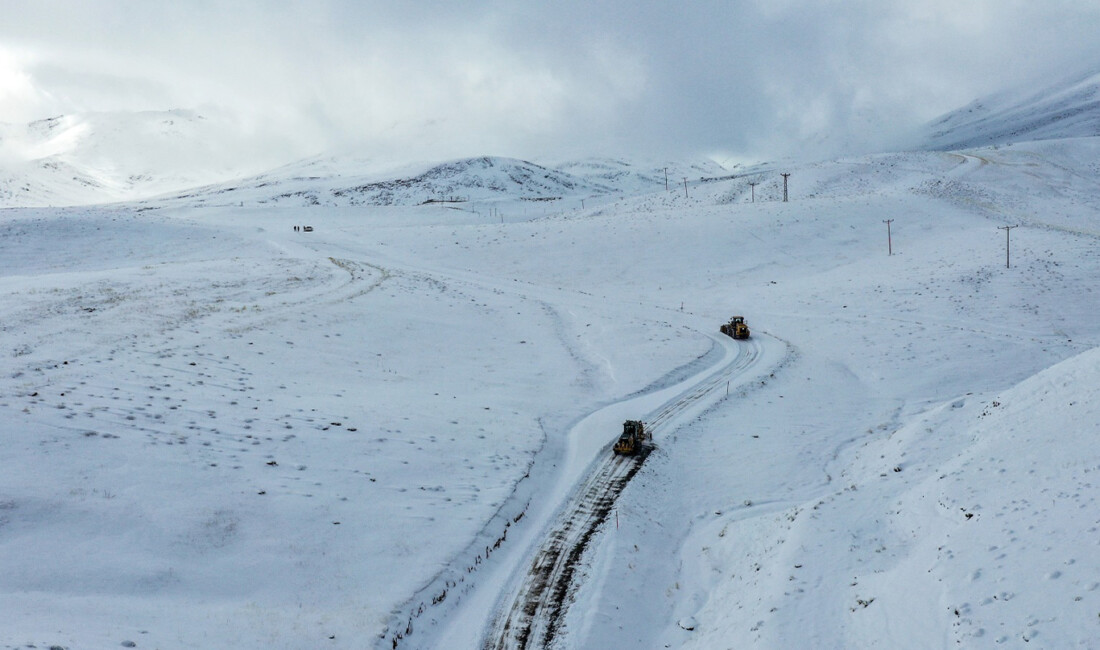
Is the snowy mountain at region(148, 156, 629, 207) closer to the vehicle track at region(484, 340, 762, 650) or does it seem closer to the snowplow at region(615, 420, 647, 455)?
the snowplow at region(615, 420, 647, 455)

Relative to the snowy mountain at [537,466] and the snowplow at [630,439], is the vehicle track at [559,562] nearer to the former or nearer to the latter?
the snowy mountain at [537,466]

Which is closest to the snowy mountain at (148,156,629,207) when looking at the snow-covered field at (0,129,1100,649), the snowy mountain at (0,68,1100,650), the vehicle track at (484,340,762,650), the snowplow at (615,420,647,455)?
the snow-covered field at (0,129,1100,649)

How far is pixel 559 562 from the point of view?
1470 cm

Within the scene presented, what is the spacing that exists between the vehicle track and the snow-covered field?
1.13 feet

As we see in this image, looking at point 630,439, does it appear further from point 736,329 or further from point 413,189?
point 413,189

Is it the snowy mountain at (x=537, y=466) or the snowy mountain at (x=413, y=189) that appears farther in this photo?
the snowy mountain at (x=413, y=189)

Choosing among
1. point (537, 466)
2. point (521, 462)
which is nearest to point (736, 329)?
point (537, 466)

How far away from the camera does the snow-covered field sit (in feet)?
36.9

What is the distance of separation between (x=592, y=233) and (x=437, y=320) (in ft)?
106

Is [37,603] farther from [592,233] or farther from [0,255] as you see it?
[592,233]

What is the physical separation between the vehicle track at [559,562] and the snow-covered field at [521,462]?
0.34 m

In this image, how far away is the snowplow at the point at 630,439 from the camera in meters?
20.6

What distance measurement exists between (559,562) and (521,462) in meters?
5.02

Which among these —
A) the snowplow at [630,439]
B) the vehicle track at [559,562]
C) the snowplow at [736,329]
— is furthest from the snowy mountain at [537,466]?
the snowplow at [736,329]
